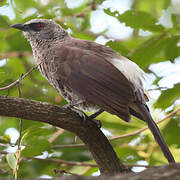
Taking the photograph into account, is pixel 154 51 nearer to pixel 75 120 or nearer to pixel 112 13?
pixel 112 13

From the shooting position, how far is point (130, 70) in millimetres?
3914

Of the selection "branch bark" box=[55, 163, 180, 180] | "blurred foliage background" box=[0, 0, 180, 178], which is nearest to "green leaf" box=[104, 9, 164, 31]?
"blurred foliage background" box=[0, 0, 180, 178]

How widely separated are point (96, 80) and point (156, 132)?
73cm

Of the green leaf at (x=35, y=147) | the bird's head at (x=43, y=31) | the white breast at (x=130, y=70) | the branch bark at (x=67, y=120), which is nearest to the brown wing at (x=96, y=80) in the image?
the white breast at (x=130, y=70)

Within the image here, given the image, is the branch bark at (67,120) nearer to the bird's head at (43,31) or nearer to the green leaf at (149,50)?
the green leaf at (149,50)

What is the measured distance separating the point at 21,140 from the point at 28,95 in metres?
1.11

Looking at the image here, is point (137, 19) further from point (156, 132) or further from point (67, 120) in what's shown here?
point (67, 120)

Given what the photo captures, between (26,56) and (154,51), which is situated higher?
(26,56)

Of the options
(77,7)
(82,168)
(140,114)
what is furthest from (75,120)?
(77,7)

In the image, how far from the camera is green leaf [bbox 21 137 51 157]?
327cm

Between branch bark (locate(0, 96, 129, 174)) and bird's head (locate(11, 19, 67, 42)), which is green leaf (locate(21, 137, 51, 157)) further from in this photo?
bird's head (locate(11, 19, 67, 42))

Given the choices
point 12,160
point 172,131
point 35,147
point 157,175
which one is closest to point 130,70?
point 172,131

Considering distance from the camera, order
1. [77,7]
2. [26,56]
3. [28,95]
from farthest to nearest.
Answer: [26,56] < [77,7] < [28,95]

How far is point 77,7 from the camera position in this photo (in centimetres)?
466
